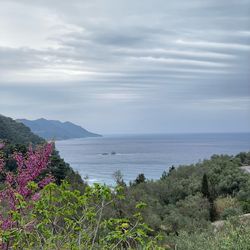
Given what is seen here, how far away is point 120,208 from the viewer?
53.5ft

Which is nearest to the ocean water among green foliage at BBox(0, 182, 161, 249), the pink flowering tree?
the pink flowering tree

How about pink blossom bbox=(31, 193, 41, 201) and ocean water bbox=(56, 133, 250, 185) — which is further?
ocean water bbox=(56, 133, 250, 185)

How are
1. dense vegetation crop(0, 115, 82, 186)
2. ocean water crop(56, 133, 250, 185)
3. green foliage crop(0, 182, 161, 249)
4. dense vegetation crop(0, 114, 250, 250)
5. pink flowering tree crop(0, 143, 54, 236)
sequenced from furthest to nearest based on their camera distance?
ocean water crop(56, 133, 250, 185) → dense vegetation crop(0, 115, 82, 186) → pink flowering tree crop(0, 143, 54, 236) → dense vegetation crop(0, 114, 250, 250) → green foliage crop(0, 182, 161, 249)

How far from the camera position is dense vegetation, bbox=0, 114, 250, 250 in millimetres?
3514

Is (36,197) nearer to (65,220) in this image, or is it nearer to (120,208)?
(65,220)

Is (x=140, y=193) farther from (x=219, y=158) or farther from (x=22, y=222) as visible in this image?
(x=22, y=222)

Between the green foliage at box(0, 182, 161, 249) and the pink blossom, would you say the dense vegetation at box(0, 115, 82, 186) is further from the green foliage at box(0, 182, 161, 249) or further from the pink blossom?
the green foliage at box(0, 182, 161, 249)

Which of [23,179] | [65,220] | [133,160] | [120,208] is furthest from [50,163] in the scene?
[133,160]

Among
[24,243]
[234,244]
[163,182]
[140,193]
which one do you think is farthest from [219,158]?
[24,243]

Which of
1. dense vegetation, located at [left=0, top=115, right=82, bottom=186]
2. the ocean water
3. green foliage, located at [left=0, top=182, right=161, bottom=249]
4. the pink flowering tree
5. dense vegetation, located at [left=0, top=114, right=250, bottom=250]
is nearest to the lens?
green foliage, located at [left=0, top=182, right=161, bottom=249]

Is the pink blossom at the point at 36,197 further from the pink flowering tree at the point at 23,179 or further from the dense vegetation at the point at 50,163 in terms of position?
the dense vegetation at the point at 50,163

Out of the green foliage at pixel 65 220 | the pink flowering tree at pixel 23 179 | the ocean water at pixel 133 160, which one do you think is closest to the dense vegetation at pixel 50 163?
the pink flowering tree at pixel 23 179

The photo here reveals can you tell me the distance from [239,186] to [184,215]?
5009 millimetres

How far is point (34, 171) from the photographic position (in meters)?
4.02
